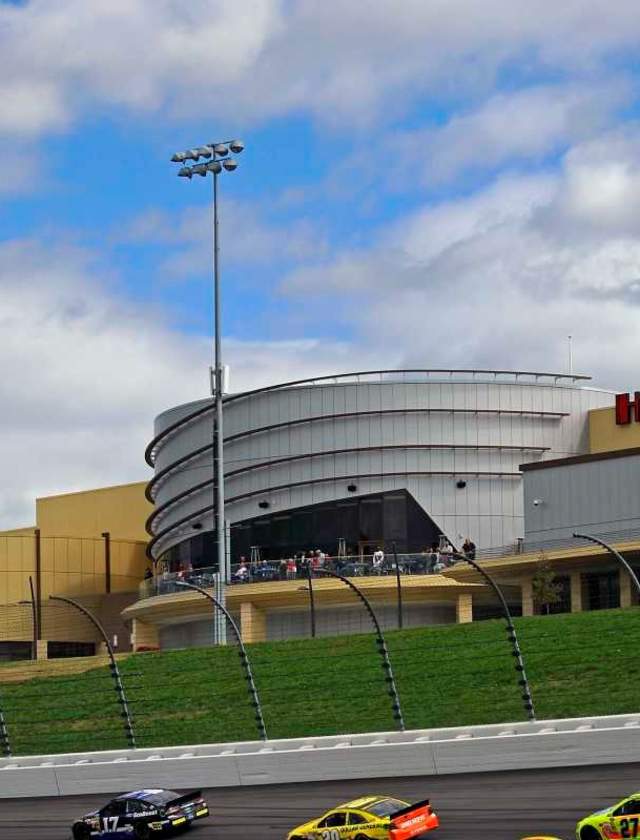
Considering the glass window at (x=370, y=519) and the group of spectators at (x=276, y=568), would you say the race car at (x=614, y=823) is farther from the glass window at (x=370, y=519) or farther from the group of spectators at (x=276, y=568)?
the glass window at (x=370, y=519)

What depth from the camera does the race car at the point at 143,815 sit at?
27.5m

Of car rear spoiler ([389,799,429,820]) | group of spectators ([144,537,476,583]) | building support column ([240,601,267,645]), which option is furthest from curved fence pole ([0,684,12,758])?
building support column ([240,601,267,645])

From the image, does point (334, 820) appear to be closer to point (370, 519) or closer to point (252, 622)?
point (252, 622)

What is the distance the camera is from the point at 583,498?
62969 mm

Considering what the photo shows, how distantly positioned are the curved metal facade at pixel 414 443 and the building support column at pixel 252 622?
304 inches

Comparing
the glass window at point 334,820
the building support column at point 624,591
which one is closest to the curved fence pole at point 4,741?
the glass window at point 334,820

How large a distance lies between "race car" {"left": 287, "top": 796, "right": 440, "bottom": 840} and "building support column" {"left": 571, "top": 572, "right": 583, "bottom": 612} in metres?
37.2

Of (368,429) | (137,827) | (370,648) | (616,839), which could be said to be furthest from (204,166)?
(616,839)

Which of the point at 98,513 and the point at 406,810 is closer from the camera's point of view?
the point at 406,810

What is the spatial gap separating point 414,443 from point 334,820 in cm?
4917

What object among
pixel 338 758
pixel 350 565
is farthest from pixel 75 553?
pixel 338 758

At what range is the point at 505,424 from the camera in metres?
74.2

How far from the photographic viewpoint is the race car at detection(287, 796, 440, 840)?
24.3 metres

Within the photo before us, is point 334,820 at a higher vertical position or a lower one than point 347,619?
lower
